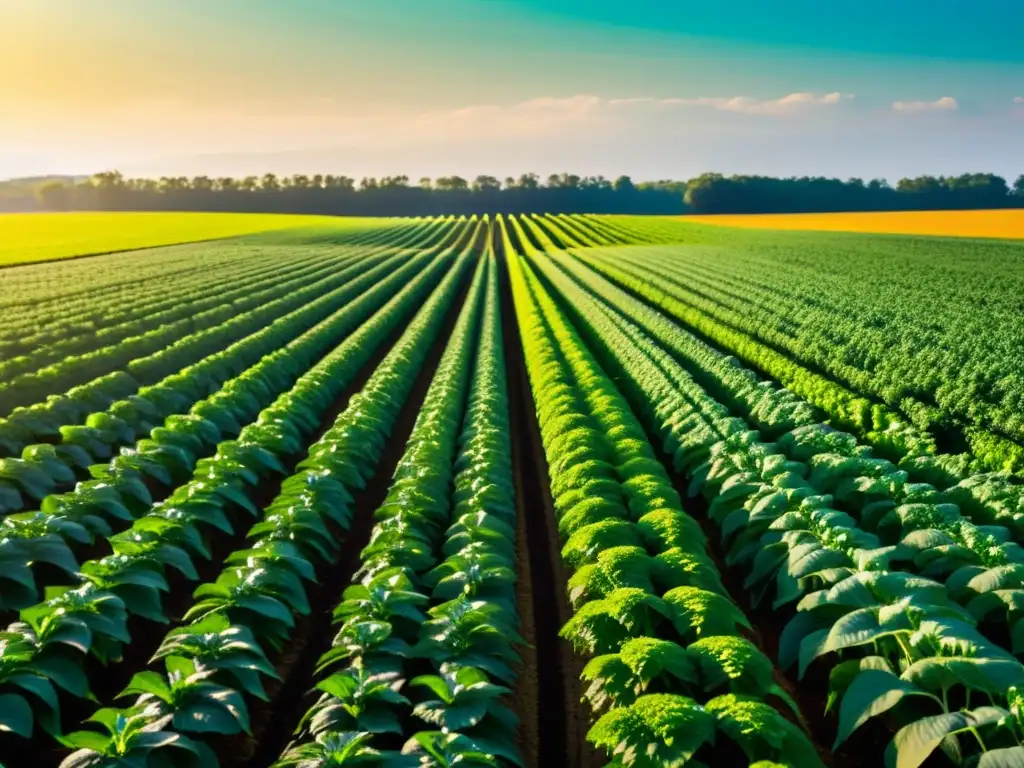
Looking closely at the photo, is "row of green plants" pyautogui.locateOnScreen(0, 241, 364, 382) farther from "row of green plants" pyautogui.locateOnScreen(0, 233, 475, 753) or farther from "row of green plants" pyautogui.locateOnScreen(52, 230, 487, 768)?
"row of green plants" pyautogui.locateOnScreen(52, 230, 487, 768)

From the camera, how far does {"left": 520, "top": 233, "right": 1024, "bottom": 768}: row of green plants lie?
4574mm

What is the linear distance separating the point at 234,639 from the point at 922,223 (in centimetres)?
9037

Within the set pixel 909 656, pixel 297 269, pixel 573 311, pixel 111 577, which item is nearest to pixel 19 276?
pixel 297 269

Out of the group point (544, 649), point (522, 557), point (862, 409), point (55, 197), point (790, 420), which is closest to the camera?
point (544, 649)

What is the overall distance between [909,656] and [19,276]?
150 feet

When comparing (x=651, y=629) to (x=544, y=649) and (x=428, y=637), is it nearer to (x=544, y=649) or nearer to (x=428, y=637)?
(x=428, y=637)

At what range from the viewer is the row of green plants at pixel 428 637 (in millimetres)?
4930

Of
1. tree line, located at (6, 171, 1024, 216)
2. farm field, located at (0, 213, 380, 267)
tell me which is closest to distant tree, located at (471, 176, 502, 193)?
tree line, located at (6, 171, 1024, 216)

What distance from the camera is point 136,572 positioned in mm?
7105

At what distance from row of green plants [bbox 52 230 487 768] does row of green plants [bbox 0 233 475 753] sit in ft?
1.53

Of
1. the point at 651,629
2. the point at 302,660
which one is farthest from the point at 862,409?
the point at 302,660

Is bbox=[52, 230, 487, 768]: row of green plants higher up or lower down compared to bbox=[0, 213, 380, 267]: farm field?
lower down

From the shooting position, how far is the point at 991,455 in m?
10.7

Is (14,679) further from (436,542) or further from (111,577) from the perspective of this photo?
(436,542)
